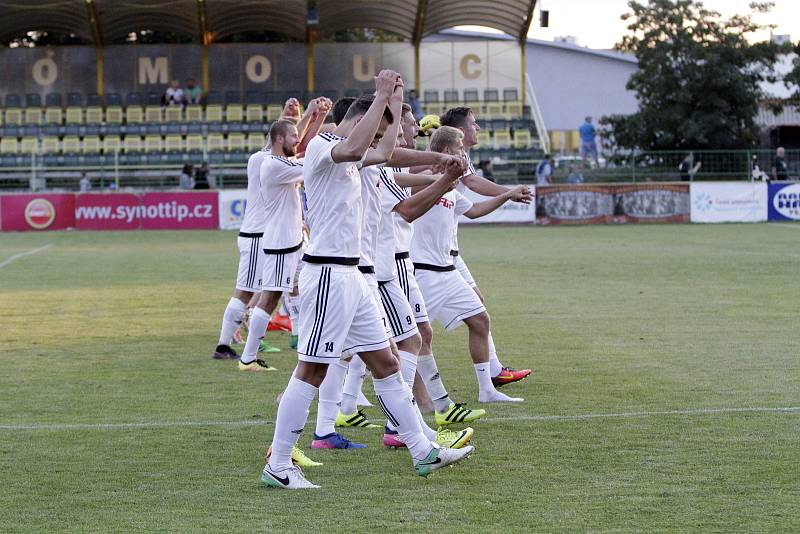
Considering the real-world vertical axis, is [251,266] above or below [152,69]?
below

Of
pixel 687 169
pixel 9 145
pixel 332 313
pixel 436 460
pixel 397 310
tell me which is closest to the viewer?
pixel 332 313

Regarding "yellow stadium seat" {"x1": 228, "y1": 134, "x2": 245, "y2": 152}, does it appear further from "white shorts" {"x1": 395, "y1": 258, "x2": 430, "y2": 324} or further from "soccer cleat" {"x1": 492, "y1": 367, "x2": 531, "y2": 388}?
"white shorts" {"x1": 395, "y1": 258, "x2": 430, "y2": 324}

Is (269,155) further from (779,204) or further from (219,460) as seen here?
(779,204)

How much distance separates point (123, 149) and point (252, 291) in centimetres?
3350

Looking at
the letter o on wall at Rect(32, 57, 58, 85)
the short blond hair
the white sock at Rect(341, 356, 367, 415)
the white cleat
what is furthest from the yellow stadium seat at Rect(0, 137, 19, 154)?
the short blond hair

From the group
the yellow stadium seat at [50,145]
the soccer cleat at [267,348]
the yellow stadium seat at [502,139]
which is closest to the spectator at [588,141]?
the yellow stadium seat at [502,139]

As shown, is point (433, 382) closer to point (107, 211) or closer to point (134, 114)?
point (107, 211)

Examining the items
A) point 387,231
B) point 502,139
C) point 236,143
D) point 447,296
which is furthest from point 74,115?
point 387,231

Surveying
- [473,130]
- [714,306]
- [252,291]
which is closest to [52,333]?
[252,291]

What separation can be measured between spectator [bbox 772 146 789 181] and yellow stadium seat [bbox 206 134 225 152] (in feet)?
61.5

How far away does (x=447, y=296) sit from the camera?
930 centimetres

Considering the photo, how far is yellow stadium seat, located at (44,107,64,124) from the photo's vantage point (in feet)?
155

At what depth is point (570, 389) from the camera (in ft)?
31.7

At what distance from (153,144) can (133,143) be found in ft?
2.40
